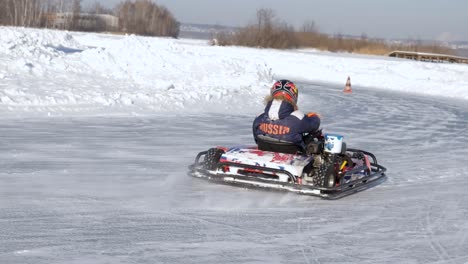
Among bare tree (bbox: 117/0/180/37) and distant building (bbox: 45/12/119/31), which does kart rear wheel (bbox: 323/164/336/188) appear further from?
bare tree (bbox: 117/0/180/37)

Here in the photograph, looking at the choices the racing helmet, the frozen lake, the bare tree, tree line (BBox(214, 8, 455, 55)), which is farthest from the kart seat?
the bare tree

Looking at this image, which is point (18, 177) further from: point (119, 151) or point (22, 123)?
point (22, 123)

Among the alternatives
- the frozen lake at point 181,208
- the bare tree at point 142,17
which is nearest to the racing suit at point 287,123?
the frozen lake at point 181,208

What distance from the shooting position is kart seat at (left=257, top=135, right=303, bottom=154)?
752 cm

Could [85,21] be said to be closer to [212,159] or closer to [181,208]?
[212,159]

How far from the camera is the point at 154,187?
7141 millimetres

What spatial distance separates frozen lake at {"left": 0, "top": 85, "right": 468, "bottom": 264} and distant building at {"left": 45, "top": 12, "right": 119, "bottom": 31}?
5984 cm

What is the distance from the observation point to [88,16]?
272 ft

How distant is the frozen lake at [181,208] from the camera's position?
4953mm

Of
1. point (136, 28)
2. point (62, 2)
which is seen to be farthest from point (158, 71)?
point (136, 28)

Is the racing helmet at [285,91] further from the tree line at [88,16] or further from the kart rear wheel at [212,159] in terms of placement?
the tree line at [88,16]

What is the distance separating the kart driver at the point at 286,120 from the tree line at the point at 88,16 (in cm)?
5817

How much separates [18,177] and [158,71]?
13.4 meters

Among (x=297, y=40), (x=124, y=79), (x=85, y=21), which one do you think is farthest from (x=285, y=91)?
(x=85, y=21)
